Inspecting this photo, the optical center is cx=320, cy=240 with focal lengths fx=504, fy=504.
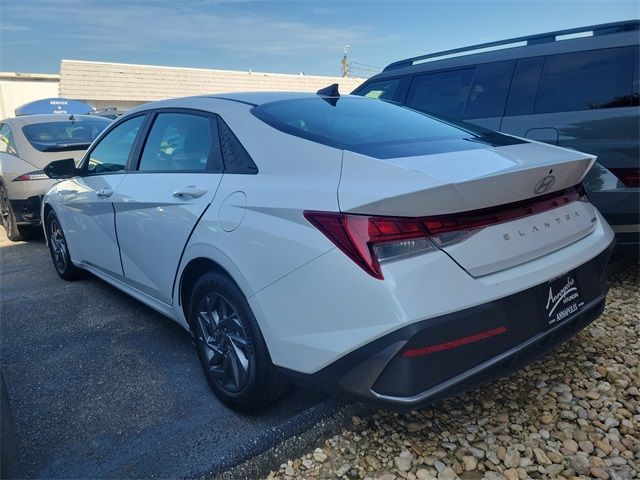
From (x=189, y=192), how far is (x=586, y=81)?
10.1 feet

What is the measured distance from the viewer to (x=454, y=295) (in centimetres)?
178

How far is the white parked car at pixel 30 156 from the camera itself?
583 cm

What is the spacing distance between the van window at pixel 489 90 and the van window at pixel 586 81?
0.32 m

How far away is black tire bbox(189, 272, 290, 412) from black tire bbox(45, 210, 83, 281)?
236cm

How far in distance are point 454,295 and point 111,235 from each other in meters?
2.63

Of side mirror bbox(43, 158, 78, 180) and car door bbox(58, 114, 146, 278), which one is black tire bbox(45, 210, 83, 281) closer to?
car door bbox(58, 114, 146, 278)

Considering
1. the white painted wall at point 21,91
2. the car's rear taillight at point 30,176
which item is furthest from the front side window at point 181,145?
the white painted wall at point 21,91

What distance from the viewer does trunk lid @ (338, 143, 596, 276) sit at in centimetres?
178

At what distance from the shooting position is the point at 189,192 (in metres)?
2.63

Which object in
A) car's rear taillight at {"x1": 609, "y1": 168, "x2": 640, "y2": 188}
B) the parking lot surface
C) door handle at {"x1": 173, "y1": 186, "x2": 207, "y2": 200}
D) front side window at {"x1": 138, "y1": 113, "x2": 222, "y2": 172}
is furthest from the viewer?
car's rear taillight at {"x1": 609, "y1": 168, "x2": 640, "y2": 188}

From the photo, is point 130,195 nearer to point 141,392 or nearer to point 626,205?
point 141,392

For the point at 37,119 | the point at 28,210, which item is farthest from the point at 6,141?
the point at 28,210

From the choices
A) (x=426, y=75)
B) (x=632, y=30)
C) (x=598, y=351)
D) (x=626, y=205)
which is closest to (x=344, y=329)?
(x=598, y=351)

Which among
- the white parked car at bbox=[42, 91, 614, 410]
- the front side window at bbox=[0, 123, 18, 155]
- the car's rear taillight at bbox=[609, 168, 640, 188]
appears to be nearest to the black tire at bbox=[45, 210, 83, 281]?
the front side window at bbox=[0, 123, 18, 155]
